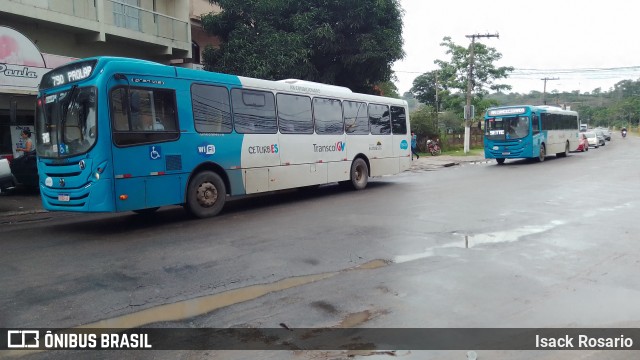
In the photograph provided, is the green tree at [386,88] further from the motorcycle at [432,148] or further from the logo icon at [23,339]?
the logo icon at [23,339]

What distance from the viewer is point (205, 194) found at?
9570 millimetres

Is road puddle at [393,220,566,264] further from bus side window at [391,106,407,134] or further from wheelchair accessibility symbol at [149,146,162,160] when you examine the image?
bus side window at [391,106,407,134]

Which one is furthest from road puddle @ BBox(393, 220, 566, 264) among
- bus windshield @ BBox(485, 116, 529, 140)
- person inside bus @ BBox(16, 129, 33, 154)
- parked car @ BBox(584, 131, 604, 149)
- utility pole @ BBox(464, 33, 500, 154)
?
parked car @ BBox(584, 131, 604, 149)

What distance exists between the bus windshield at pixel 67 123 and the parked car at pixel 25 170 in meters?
5.63

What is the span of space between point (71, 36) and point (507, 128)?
781 inches

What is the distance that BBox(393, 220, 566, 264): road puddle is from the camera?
20.9 feet

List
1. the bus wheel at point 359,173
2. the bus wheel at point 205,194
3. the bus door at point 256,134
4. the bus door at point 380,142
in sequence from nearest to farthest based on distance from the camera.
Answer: the bus wheel at point 205,194 → the bus door at point 256,134 → the bus wheel at point 359,173 → the bus door at point 380,142

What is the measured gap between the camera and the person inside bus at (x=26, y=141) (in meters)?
13.8

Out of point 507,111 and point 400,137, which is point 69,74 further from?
point 507,111

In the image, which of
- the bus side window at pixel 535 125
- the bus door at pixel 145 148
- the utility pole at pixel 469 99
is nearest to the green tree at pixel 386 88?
the utility pole at pixel 469 99

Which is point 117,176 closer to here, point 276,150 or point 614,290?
point 276,150

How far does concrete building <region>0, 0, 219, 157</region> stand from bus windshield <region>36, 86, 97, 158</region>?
3.88 meters

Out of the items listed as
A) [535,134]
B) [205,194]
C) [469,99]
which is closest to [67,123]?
[205,194]

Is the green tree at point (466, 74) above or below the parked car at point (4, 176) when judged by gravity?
above
